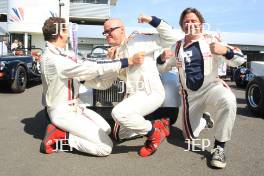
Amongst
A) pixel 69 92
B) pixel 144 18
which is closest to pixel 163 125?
pixel 69 92

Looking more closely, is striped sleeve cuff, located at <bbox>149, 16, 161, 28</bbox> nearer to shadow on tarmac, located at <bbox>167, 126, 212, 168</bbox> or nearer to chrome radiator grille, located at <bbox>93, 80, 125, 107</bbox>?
chrome radiator grille, located at <bbox>93, 80, 125, 107</bbox>

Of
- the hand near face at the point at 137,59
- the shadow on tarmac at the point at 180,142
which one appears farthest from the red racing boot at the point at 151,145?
the hand near face at the point at 137,59

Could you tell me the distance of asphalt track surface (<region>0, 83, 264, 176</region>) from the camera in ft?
11.5

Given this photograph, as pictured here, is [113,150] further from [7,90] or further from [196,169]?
[7,90]

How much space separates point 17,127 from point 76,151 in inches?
61.3

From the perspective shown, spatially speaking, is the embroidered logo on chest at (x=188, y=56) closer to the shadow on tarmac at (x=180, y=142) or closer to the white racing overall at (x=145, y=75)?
the white racing overall at (x=145, y=75)

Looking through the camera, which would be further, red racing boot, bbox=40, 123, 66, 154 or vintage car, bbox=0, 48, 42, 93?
vintage car, bbox=0, 48, 42, 93

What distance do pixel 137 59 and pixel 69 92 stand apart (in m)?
0.90

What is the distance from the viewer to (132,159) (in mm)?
3875

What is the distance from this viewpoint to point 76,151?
418 centimetres

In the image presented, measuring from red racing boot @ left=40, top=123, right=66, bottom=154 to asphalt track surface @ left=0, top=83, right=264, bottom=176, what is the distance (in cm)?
8

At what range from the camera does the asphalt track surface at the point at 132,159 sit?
3.51 m

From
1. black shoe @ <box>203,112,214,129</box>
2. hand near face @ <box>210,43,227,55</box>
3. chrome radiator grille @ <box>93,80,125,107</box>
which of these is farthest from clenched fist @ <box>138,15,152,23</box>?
black shoe @ <box>203,112,214,129</box>

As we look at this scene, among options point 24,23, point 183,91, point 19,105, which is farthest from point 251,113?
point 24,23
